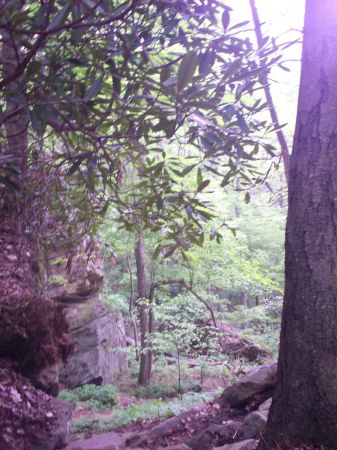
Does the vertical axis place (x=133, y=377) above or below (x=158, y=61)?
below

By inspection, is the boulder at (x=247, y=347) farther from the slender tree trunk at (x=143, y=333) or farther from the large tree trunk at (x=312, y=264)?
the large tree trunk at (x=312, y=264)

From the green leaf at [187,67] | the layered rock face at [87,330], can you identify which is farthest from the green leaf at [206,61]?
the layered rock face at [87,330]

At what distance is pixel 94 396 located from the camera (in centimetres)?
981

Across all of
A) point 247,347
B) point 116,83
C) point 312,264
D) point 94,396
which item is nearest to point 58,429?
point 312,264

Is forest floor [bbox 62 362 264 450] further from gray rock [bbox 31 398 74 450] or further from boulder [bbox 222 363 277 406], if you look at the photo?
gray rock [bbox 31 398 74 450]

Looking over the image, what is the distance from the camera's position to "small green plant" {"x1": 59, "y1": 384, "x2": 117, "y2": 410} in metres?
9.41

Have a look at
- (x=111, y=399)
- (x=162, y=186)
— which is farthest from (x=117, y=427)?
(x=162, y=186)

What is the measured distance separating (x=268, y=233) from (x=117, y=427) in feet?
34.9

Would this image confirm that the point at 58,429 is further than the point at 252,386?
No

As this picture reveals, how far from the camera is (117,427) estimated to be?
728cm

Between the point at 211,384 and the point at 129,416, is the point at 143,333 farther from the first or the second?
the point at 129,416

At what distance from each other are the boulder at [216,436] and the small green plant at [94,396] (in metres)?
5.83

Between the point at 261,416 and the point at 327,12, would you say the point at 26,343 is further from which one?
the point at 327,12

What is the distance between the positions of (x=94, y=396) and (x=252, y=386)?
6.06 m
